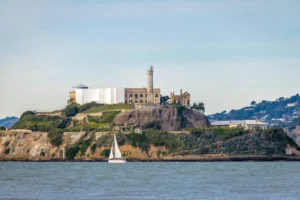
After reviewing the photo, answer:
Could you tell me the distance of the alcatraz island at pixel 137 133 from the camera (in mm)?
150375

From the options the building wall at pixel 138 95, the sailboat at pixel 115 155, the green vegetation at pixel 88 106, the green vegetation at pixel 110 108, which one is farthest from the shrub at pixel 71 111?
the sailboat at pixel 115 155

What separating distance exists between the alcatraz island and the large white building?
194mm

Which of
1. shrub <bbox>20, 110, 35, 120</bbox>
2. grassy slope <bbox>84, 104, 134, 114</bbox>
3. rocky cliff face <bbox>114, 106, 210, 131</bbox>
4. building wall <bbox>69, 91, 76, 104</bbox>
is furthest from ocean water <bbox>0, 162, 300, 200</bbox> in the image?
shrub <bbox>20, 110, 35, 120</bbox>

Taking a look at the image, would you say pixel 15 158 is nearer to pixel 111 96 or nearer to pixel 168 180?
pixel 111 96

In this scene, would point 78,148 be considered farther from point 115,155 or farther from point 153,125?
point 115,155

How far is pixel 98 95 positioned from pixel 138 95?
10563 mm

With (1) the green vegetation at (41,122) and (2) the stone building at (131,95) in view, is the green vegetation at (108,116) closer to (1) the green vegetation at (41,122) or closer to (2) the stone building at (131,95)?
(2) the stone building at (131,95)

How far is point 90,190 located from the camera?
217ft

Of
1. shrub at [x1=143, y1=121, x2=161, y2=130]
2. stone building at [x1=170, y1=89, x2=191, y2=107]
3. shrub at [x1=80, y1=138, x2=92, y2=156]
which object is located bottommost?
shrub at [x1=80, y1=138, x2=92, y2=156]

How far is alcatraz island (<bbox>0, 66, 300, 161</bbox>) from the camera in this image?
15038cm

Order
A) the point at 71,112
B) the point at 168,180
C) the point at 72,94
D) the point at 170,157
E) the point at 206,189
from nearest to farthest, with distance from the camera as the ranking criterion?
1. the point at 206,189
2. the point at 168,180
3. the point at 170,157
4. the point at 71,112
5. the point at 72,94

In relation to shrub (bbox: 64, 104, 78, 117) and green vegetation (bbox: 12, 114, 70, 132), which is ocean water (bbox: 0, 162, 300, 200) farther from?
shrub (bbox: 64, 104, 78, 117)

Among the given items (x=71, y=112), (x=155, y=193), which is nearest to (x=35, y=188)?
(x=155, y=193)

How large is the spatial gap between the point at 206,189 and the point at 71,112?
351 feet
